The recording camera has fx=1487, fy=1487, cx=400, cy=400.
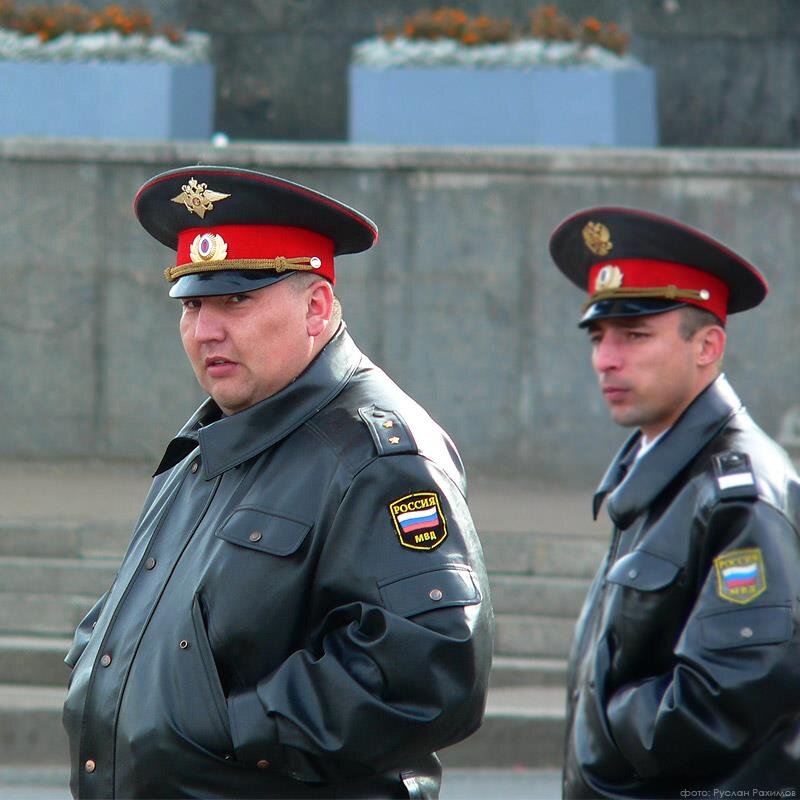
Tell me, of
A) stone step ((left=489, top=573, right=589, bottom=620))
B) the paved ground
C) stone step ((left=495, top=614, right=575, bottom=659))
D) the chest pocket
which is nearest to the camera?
the chest pocket

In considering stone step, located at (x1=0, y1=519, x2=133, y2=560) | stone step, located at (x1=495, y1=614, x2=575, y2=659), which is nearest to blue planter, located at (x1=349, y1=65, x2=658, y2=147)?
stone step, located at (x1=0, y1=519, x2=133, y2=560)

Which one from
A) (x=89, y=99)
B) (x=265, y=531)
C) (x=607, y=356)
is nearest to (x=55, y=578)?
(x=89, y=99)

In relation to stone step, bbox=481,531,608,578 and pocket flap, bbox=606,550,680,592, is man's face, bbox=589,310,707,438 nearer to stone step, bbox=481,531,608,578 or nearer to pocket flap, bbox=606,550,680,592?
pocket flap, bbox=606,550,680,592

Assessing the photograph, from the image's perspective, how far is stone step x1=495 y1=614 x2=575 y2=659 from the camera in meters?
6.72

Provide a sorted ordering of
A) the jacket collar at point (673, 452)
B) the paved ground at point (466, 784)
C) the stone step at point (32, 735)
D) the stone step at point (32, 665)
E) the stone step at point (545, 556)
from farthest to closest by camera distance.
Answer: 1. the stone step at point (545, 556)
2. the stone step at point (32, 665)
3. the stone step at point (32, 735)
4. the paved ground at point (466, 784)
5. the jacket collar at point (673, 452)

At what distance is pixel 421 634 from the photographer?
2504mm

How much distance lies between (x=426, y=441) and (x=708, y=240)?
44.5 inches

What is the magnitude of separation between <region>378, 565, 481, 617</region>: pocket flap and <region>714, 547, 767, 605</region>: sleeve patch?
67 cm

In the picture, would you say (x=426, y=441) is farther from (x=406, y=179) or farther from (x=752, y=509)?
(x=406, y=179)

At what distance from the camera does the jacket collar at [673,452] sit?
10.8 feet

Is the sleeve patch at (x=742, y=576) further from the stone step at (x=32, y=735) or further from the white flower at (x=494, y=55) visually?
the white flower at (x=494, y=55)

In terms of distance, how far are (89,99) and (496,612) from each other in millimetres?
4797

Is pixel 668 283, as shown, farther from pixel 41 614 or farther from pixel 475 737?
pixel 41 614

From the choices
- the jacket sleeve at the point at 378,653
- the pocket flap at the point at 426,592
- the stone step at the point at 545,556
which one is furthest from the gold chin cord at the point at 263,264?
the stone step at the point at 545,556
